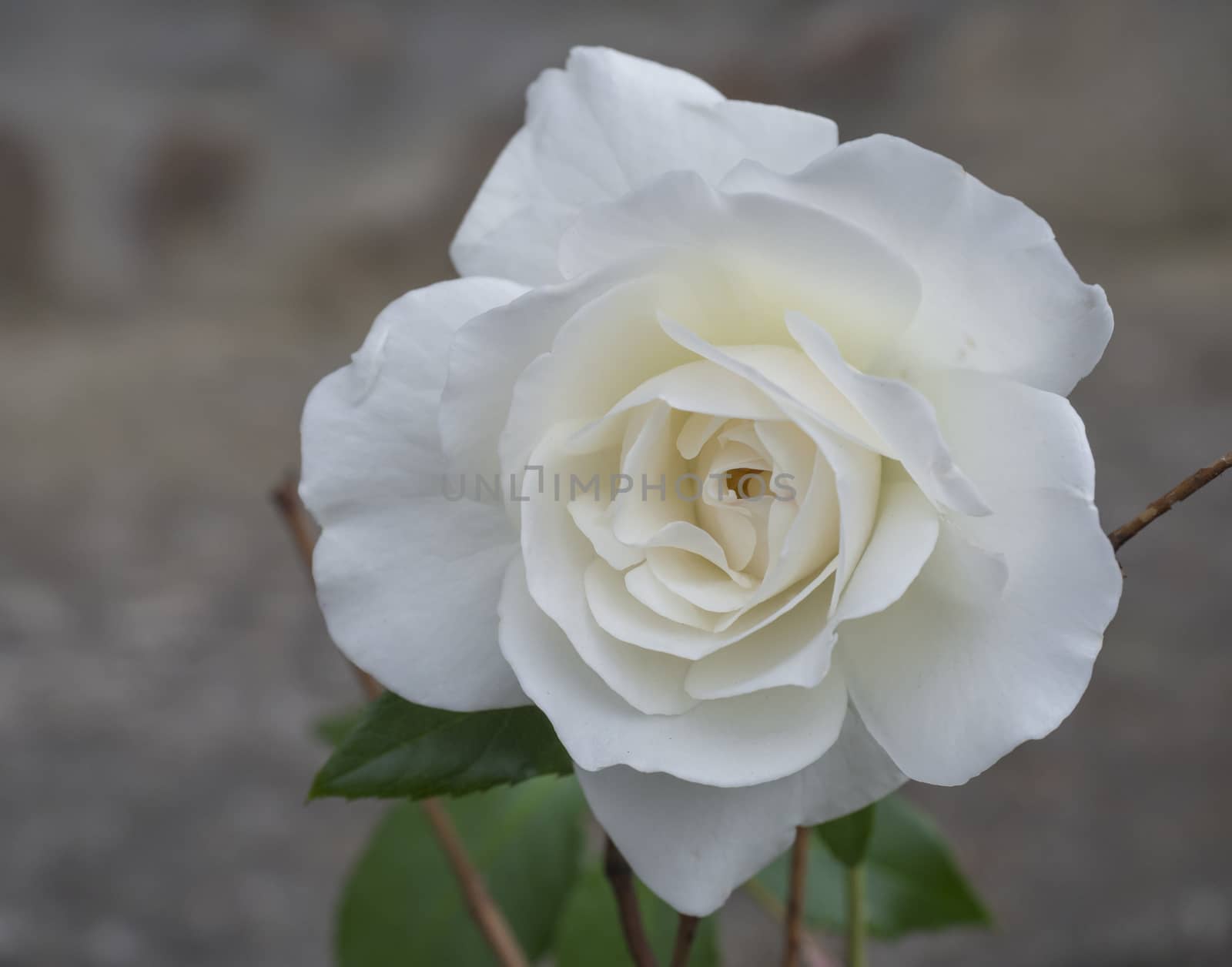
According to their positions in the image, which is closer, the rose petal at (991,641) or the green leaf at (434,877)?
the rose petal at (991,641)

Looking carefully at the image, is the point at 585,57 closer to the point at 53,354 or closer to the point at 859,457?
the point at 859,457

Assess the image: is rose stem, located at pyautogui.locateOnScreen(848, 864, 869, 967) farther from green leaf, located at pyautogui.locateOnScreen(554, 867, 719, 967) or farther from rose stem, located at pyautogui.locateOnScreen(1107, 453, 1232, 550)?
rose stem, located at pyautogui.locateOnScreen(1107, 453, 1232, 550)

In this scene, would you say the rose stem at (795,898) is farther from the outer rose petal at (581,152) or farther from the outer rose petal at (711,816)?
the outer rose petal at (581,152)

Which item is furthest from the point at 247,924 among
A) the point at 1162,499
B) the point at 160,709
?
the point at 1162,499

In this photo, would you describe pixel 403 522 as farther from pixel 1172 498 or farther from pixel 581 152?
pixel 1172 498

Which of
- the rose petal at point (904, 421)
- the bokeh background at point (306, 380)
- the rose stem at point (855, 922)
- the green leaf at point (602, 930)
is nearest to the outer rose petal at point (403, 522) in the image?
the rose petal at point (904, 421)

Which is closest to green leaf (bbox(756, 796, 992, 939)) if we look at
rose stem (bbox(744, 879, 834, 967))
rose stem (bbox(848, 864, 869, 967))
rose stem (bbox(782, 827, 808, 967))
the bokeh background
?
rose stem (bbox(744, 879, 834, 967))

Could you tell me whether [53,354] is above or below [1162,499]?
below
